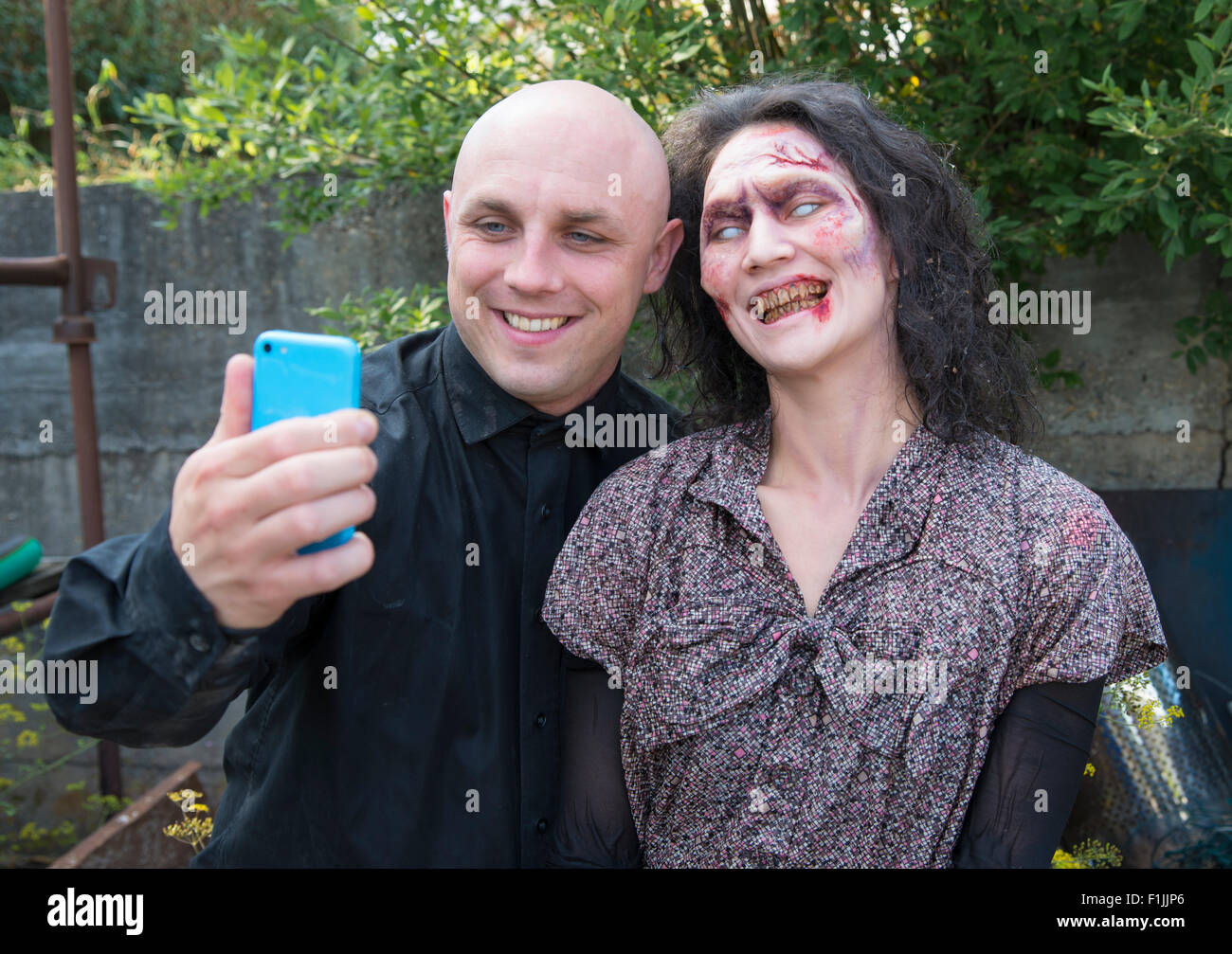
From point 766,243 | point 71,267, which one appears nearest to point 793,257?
point 766,243

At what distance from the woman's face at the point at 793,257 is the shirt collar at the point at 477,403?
16.6 inches

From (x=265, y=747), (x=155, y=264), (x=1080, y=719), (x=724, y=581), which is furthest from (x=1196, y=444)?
(x=155, y=264)

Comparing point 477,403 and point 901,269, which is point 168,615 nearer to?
point 477,403

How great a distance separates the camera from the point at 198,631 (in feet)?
4.43

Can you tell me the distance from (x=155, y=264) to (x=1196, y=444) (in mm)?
4056

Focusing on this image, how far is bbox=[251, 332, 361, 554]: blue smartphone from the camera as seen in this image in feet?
4.29

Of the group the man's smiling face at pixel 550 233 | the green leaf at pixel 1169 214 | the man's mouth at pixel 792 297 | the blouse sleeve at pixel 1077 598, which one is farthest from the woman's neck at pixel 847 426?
the green leaf at pixel 1169 214

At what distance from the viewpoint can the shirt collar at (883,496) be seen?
172 centimetres

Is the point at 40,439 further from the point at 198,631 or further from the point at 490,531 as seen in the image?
the point at 198,631

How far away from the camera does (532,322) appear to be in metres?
1.94

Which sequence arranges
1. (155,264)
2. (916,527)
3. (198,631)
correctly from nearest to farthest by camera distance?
(198,631)
(916,527)
(155,264)

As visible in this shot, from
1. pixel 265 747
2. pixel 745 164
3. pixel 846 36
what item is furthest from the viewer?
pixel 846 36

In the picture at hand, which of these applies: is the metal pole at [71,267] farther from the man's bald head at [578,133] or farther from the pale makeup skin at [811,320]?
the pale makeup skin at [811,320]
